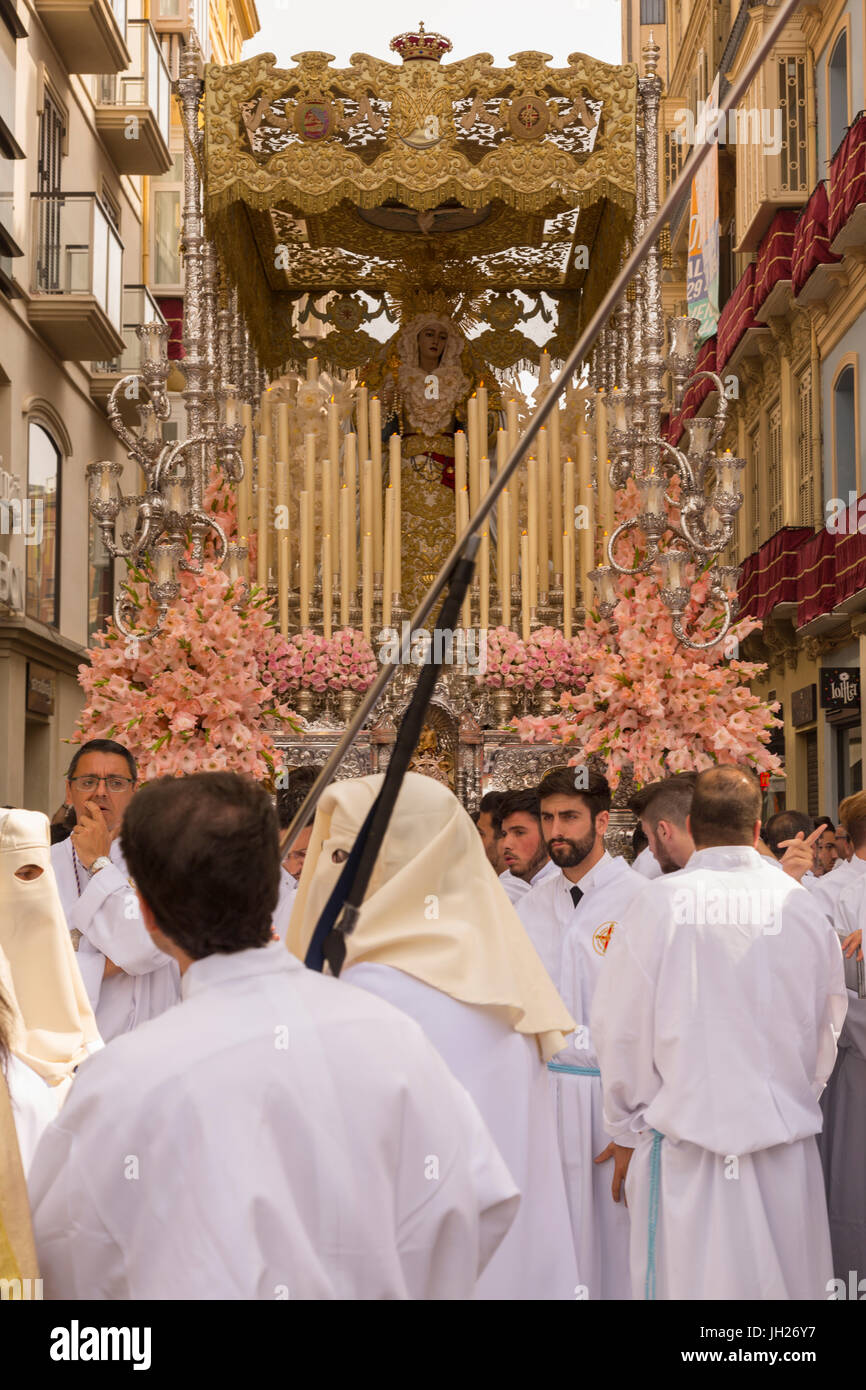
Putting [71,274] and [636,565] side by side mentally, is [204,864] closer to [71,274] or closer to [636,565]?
[636,565]

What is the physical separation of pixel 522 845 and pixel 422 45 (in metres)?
4.94

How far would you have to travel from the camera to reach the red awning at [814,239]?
53.3 ft

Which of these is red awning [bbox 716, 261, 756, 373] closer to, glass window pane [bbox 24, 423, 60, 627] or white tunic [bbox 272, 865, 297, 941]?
glass window pane [bbox 24, 423, 60, 627]

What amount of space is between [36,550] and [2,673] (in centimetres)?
178

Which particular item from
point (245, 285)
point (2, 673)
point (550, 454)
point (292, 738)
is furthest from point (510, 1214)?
point (2, 673)

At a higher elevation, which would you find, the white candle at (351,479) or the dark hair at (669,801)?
the white candle at (351,479)

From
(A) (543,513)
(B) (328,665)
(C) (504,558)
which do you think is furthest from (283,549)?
(A) (543,513)

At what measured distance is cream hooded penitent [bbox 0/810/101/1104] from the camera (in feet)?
10.0

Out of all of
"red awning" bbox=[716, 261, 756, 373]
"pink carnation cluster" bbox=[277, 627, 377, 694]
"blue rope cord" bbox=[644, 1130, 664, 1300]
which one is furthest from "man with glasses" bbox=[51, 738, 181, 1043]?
"red awning" bbox=[716, 261, 756, 373]

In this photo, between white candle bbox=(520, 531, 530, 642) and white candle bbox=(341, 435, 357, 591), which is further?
white candle bbox=(341, 435, 357, 591)

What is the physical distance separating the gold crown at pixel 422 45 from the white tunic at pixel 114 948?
572 centimetres

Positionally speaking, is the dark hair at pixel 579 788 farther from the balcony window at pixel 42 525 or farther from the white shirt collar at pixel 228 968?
the balcony window at pixel 42 525

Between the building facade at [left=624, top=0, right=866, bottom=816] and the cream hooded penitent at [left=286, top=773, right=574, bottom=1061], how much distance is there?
1231cm

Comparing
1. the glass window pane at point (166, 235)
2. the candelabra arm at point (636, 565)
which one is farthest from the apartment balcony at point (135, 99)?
the candelabra arm at point (636, 565)
